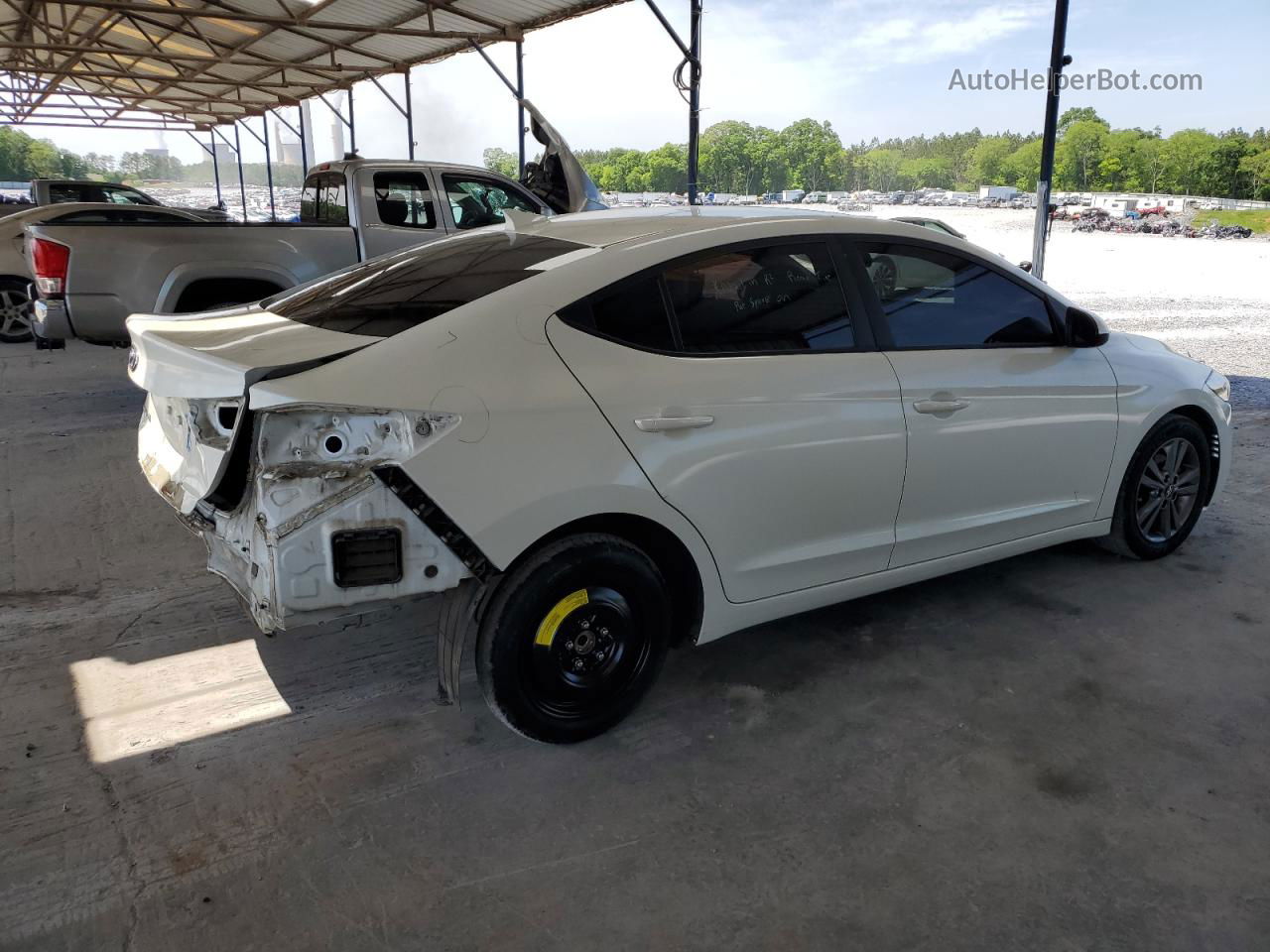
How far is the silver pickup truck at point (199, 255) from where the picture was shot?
671 centimetres

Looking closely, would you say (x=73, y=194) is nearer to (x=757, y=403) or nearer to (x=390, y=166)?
(x=390, y=166)

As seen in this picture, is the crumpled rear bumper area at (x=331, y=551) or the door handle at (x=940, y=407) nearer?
the crumpled rear bumper area at (x=331, y=551)

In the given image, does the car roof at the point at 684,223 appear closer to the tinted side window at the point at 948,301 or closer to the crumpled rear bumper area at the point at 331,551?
the tinted side window at the point at 948,301

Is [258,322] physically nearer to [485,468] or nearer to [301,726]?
[485,468]

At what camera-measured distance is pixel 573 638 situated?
2797mm

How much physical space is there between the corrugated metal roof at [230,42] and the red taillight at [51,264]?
27.9 ft

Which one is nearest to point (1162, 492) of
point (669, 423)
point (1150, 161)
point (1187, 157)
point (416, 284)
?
point (669, 423)

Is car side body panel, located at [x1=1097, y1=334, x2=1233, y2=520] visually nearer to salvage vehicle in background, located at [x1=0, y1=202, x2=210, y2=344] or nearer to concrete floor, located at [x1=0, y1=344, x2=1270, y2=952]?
concrete floor, located at [x1=0, y1=344, x2=1270, y2=952]

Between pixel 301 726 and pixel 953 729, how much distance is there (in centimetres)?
215

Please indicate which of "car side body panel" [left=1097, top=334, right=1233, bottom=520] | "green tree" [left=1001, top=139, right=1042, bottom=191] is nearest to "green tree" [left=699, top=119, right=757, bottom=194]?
"green tree" [left=1001, top=139, right=1042, bottom=191]

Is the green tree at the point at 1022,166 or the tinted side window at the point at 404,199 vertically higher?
the green tree at the point at 1022,166

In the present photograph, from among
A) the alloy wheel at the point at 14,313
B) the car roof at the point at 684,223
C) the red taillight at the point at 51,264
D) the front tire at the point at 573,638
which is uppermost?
the car roof at the point at 684,223

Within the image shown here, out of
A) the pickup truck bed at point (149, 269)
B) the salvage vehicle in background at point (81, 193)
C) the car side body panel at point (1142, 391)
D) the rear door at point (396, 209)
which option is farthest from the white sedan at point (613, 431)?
the salvage vehicle in background at point (81, 193)

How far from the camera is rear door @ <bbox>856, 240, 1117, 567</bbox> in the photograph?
11.0 ft
